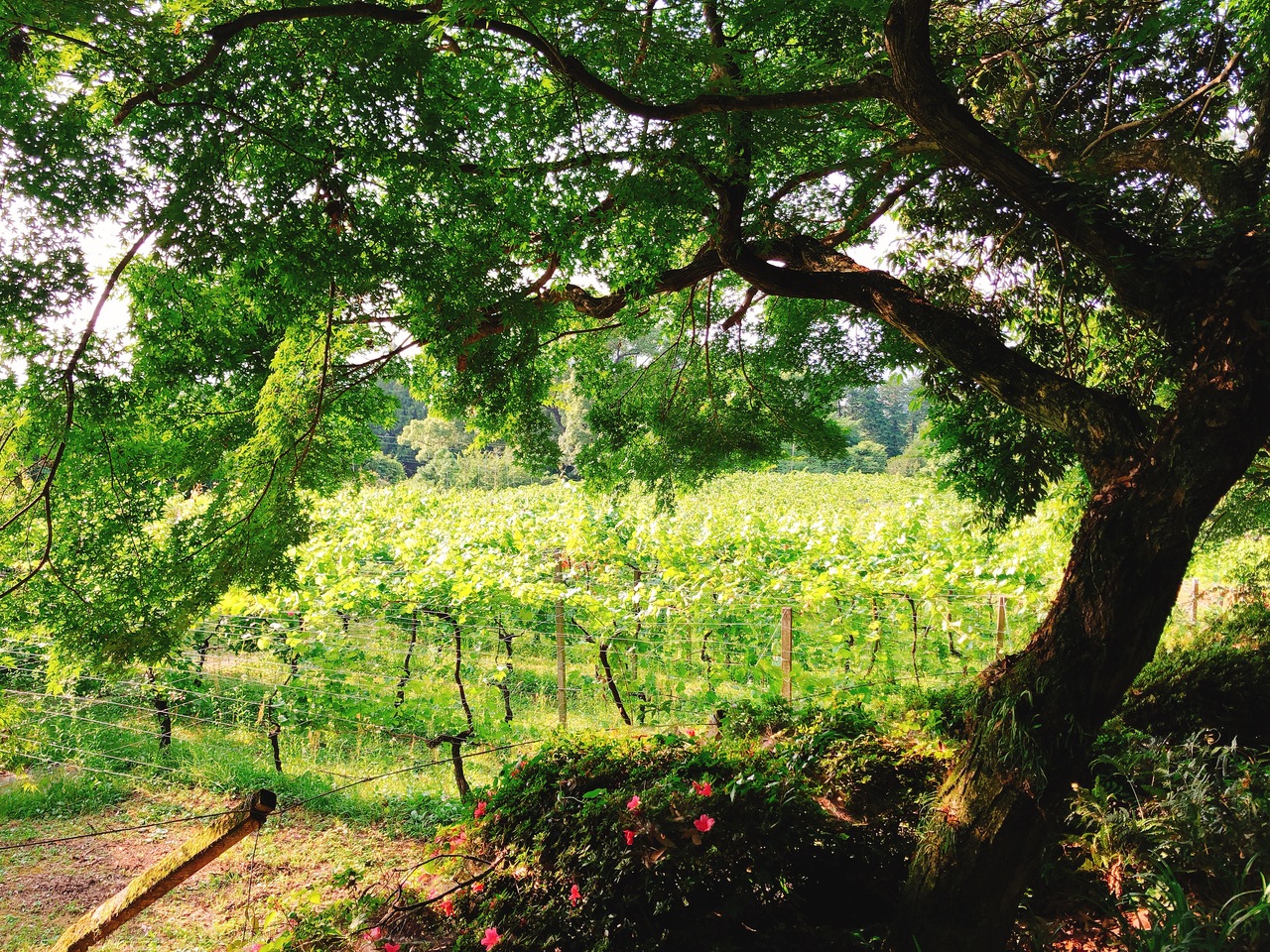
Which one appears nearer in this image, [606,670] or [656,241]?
[656,241]

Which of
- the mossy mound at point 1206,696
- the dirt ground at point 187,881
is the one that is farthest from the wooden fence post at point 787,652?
the dirt ground at point 187,881

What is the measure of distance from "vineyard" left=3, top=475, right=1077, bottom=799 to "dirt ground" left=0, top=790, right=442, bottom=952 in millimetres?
538

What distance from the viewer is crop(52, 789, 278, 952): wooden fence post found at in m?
2.07

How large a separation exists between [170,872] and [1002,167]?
3.47 meters

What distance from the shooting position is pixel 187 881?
14.6ft

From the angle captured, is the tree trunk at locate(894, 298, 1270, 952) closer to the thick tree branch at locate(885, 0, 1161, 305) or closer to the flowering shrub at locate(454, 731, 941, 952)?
the flowering shrub at locate(454, 731, 941, 952)

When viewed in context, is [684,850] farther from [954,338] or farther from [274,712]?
[274,712]

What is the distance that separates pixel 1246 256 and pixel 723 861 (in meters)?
2.43

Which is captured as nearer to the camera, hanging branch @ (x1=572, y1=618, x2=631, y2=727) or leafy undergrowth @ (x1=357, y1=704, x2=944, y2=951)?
leafy undergrowth @ (x1=357, y1=704, x2=944, y2=951)

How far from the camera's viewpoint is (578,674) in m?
7.25

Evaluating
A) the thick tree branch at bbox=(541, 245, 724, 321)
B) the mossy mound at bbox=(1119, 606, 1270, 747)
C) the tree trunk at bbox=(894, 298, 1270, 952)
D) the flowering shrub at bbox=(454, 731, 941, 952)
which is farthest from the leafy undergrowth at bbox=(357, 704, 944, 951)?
the thick tree branch at bbox=(541, 245, 724, 321)

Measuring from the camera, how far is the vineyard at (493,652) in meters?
6.02

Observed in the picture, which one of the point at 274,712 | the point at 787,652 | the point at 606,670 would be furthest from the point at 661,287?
the point at 274,712

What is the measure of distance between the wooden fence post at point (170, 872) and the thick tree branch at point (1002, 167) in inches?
117
